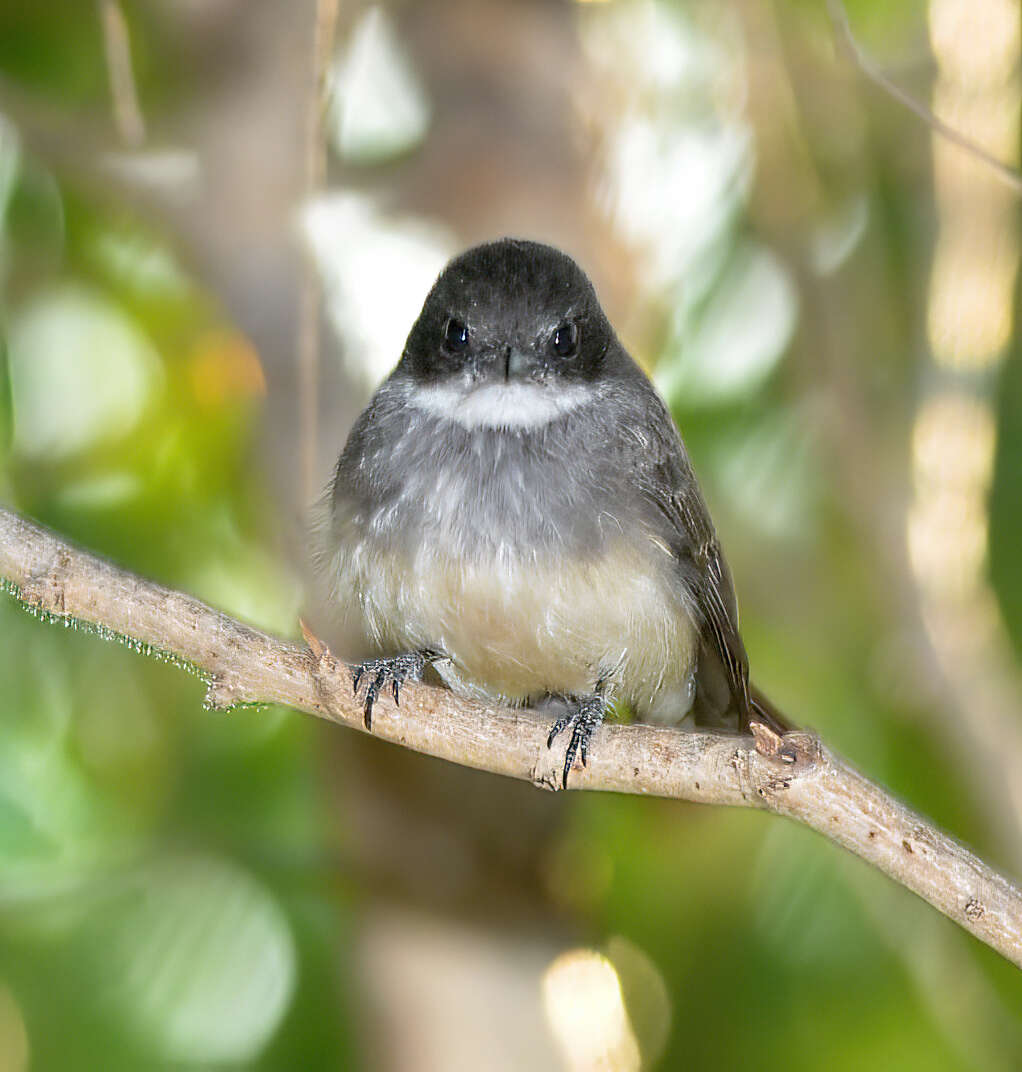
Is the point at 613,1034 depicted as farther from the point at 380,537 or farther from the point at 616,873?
the point at 380,537

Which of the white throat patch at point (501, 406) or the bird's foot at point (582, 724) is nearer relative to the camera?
the bird's foot at point (582, 724)

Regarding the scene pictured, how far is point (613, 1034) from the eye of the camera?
4711mm

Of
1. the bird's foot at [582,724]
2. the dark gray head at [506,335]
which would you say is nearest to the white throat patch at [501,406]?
the dark gray head at [506,335]

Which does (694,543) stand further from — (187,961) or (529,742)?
(187,961)

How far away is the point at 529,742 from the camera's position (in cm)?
329

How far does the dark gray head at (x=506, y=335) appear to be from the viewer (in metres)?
4.02

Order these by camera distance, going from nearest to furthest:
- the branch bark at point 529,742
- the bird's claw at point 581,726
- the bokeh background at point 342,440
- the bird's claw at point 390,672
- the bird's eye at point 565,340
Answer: the branch bark at point 529,742, the bird's claw at point 581,726, the bird's claw at point 390,672, the bird's eye at point 565,340, the bokeh background at point 342,440

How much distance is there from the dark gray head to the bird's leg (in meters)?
0.69

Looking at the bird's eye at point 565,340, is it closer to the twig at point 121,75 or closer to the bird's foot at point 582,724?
the bird's foot at point 582,724

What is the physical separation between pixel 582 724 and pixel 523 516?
0.59m

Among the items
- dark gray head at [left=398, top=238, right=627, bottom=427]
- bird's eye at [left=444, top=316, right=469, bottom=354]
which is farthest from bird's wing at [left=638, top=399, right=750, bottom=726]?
bird's eye at [left=444, top=316, right=469, bottom=354]

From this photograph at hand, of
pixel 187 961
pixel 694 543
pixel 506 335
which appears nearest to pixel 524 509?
pixel 506 335

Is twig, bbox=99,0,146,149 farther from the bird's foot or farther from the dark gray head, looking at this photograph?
the bird's foot

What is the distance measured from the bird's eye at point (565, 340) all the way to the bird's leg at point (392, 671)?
37.3 inches
